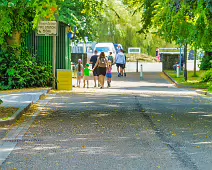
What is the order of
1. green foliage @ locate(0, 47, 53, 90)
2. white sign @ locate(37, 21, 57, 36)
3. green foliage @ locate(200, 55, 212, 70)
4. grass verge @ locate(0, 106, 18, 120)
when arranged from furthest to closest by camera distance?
1. green foliage @ locate(200, 55, 212, 70)
2. white sign @ locate(37, 21, 57, 36)
3. green foliage @ locate(0, 47, 53, 90)
4. grass verge @ locate(0, 106, 18, 120)

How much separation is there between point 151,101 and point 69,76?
7.01 metres

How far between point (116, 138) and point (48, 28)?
46.3 ft

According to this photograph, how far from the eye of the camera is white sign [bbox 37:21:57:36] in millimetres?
25109

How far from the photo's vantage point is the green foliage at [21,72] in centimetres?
2489

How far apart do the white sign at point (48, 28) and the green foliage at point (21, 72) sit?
1.37m

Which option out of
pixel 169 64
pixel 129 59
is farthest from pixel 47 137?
pixel 129 59

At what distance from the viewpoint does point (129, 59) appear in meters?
66.6

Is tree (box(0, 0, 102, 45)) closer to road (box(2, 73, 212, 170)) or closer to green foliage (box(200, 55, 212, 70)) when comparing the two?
road (box(2, 73, 212, 170))

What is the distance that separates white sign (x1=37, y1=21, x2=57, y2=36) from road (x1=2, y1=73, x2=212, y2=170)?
6822 millimetres

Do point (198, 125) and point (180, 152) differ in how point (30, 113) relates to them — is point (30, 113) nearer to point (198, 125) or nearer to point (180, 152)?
point (198, 125)

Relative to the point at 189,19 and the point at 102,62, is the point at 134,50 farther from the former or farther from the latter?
the point at 189,19

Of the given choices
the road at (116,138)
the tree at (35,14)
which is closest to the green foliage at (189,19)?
the road at (116,138)

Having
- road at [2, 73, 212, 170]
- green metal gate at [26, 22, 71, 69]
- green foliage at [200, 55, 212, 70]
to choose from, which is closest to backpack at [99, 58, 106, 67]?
green metal gate at [26, 22, 71, 69]

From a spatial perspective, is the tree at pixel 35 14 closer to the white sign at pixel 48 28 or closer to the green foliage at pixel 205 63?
the white sign at pixel 48 28
